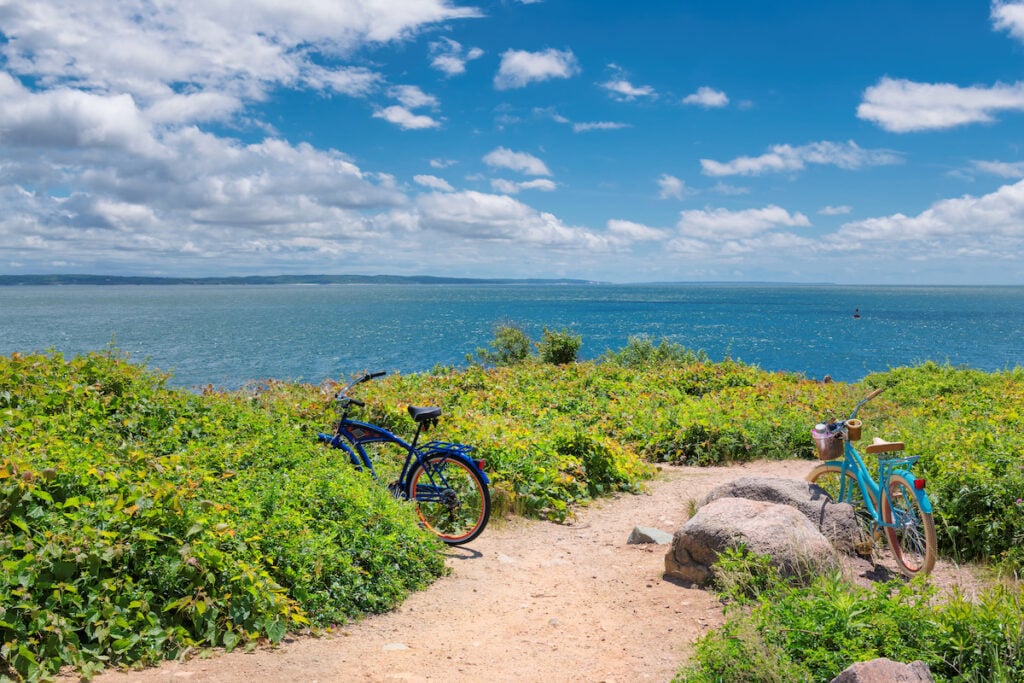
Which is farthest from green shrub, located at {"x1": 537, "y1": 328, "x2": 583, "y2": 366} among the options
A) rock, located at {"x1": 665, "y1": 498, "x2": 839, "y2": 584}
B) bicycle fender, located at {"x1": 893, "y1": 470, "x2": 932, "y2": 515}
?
bicycle fender, located at {"x1": 893, "y1": 470, "x2": 932, "y2": 515}

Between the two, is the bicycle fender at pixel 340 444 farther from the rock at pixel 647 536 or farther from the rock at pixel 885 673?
the rock at pixel 885 673

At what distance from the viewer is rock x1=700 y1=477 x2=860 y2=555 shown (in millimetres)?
7125

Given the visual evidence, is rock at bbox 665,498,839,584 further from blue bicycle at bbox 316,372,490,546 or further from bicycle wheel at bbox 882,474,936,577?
blue bicycle at bbox 316,372,490,546

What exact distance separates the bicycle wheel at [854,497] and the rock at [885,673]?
3.48 meters

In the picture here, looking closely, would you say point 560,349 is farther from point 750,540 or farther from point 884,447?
point 750,540

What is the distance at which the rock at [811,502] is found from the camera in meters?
7.12

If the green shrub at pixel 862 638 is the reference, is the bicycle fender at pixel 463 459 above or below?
above

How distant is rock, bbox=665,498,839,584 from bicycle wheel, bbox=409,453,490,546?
6.83ft

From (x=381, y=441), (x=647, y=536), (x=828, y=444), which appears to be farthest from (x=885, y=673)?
(x=381, y=441)

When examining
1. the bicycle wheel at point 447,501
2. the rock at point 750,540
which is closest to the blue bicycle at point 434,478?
the bicycle wheel at point 447,501

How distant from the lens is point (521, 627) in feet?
19.4

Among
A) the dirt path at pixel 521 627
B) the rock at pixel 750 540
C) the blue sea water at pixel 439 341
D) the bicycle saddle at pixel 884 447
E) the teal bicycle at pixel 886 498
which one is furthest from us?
the blue sea water at pixel 439 341

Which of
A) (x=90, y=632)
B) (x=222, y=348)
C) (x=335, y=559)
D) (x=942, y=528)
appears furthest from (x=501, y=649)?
(x=222, y=348)

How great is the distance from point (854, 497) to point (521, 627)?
392 centimetres
